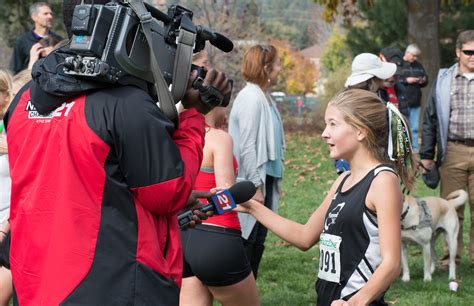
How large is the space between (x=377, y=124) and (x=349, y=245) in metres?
0.55

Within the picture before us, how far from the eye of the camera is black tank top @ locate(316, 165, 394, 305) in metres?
3.71

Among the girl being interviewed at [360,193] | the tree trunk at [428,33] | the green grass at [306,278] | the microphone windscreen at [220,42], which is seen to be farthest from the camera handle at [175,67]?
the tree trunk at [428,33]

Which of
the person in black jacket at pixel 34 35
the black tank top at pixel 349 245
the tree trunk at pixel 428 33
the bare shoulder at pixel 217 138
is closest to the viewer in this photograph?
the black tank top at pixel 349 245

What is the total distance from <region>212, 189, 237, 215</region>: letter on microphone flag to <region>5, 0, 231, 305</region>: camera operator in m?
0.54

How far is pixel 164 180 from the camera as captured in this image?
297 cm

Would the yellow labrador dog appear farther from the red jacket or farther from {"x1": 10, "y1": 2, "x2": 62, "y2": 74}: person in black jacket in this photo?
the red jacket

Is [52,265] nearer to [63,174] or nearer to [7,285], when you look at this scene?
[63,174]

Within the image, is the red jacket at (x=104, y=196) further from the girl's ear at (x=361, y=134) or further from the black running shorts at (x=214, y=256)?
the black running shorts at (x=214, y=256)

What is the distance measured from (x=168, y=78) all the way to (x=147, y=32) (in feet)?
0.70

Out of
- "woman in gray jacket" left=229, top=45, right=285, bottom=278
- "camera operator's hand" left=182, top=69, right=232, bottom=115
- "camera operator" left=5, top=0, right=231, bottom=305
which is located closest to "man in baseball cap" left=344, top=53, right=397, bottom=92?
"woman in gray jacket" left=229, top=45, right=285, bottom=278

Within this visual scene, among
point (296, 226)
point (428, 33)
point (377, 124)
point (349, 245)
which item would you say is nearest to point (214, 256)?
point (296, 226)

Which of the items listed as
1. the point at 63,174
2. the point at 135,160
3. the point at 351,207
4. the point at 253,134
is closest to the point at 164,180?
the point at 135,160

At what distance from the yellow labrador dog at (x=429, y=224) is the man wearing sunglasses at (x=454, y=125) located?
21cm

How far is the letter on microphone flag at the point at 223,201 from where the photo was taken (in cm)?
362
